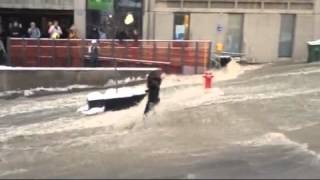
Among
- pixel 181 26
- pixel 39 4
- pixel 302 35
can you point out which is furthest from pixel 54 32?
pixel 302 35

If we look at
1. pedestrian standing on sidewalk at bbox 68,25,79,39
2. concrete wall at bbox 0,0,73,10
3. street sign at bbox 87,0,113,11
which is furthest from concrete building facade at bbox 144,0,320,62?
concrete wall at bbox 0,0,73,10

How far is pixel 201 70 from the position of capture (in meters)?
28.5

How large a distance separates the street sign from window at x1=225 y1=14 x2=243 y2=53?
598cm

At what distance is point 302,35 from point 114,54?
438 inches

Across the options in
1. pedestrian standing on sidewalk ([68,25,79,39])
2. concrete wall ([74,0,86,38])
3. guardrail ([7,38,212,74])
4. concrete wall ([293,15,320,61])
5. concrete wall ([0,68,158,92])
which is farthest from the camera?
concrete wall ([293,15,320,61])

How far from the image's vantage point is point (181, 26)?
115 feet

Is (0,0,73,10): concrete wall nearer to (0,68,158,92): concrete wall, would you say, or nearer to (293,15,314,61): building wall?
(0,68,158,92): concrete wall

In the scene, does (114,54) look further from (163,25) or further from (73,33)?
(163,25)

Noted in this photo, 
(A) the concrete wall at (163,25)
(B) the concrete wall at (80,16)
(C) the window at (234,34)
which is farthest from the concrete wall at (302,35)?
(B) the concrete wall at (80,16)

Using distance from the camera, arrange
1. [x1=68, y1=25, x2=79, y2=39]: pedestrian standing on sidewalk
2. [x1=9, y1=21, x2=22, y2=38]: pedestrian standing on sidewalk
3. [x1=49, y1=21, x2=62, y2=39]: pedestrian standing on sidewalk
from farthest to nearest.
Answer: [x1=9, y1=21, x2=22, y2=38]: pedestrian standing on sidewalk < [x1=68, y1=25, x2=79, y2=39]: pedestrian standing on sidewalk < [x1=49, y1=21, x2=62, y2=39]: pedestrian standing on sidewalk

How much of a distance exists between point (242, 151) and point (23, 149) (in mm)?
5087

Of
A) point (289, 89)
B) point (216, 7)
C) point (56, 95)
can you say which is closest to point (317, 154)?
point (289, 89)

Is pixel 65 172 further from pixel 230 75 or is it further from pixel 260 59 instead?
pixel 260 59

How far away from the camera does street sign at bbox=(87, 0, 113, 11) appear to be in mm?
34594
